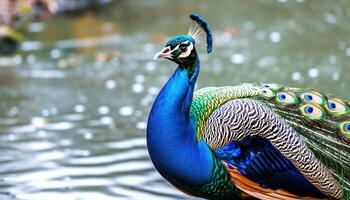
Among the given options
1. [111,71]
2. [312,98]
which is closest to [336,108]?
[312,98]

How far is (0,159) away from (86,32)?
6395mm

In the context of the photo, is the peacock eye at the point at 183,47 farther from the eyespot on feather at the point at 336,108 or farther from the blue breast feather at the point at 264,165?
the eyespot on feather at the point at 336,108

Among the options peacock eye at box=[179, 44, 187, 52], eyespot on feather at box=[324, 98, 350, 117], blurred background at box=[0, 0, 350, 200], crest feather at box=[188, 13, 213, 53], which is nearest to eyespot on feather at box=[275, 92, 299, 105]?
eyespot on feather at box=[324, 98, 350, 117]

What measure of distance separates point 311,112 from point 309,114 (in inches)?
0.8

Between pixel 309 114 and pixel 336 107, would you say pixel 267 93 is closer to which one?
pixel 309 114

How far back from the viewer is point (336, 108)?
3.53 m

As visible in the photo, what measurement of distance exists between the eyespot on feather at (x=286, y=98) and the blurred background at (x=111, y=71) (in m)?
1.15

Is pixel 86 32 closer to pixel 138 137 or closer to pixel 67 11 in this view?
pixel 67 11

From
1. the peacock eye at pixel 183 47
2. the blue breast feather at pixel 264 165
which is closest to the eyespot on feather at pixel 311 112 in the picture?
the blue breast feather at pixel 264 165

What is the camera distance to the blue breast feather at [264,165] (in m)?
3.17

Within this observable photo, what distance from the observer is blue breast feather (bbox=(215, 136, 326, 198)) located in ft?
10.4

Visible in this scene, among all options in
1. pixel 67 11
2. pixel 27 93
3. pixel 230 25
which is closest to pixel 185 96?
pixel 27 93

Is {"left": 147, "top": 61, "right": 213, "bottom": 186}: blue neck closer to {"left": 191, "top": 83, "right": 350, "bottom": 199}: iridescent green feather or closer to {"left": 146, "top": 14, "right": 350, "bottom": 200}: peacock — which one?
{"left": 146, "top": 14, "right": 350, "bottom": 200}: peacock

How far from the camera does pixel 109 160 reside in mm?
4961
